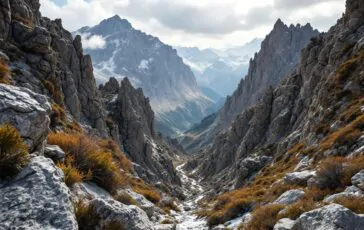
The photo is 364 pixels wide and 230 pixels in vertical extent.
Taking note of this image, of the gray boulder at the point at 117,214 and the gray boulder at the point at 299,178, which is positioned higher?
the gray boulder at the point at 299,178

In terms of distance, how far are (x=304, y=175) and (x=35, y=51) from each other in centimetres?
4015

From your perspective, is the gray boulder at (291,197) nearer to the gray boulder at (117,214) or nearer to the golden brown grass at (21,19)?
the gray boulder at (117,214)

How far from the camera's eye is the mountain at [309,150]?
13586 mm

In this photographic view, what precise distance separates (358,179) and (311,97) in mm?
59319

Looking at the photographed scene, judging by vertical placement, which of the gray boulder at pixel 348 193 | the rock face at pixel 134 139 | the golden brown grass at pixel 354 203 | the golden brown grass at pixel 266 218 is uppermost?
the rock face at pixel 134 139

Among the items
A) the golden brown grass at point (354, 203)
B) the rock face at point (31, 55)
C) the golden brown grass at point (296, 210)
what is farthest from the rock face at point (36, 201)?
the rock face at point (31, 55)

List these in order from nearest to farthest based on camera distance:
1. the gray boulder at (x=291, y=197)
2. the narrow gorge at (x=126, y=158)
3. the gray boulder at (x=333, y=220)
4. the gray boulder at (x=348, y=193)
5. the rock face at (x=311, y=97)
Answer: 1. the narrow gorge at (x=126, y=158)
2. the gray boulder at (x=333, y=220)
3. the gray boulder at (x=348, y=193)
4. the gray boulder at (x=291, y=197)
5. the rock face at (x=311, y=97)

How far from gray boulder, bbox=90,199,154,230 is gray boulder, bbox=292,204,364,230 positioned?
5.01 m

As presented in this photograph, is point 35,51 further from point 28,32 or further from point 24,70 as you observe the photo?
point 24,70

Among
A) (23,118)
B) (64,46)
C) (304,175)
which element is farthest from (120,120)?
(23,118)

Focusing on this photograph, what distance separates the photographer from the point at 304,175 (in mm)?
22484

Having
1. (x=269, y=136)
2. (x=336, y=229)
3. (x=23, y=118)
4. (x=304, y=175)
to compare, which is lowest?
(x=336, y=229)

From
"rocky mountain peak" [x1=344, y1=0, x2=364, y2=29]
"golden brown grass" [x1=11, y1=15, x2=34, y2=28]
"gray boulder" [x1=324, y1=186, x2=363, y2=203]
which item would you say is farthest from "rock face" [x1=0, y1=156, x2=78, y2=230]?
"rocky mountain peak" [x1=344, y1=0, x2=364, y2=29]

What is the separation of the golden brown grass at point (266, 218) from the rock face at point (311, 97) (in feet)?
41.8
